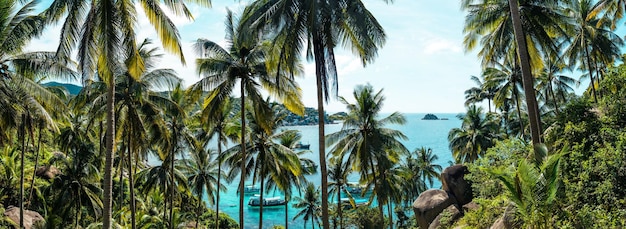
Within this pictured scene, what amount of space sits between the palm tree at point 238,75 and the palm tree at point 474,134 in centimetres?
2127

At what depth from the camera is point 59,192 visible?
22062mm

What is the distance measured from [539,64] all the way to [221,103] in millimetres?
13474

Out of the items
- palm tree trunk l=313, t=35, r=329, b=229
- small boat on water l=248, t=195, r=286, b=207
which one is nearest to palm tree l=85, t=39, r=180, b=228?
palm tree trunk l=313, t=35, r=329, b=229

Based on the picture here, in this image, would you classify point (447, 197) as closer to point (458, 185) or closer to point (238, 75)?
point (458, 185)

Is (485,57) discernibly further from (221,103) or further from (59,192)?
(59,192)

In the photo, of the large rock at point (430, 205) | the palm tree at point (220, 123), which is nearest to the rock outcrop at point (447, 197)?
the large rock at point (430, 205)

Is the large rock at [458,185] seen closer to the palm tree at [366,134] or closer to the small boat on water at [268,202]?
the palm tree at [366,134]

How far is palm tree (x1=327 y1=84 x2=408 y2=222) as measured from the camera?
70.3ft

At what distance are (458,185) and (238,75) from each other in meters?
14.1

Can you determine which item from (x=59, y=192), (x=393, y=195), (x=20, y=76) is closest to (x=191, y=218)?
(x=59, y=192)

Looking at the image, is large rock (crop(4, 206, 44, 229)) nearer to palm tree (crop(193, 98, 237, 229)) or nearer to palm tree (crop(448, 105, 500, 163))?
palm tree (crop(193, 98, 237, 229))

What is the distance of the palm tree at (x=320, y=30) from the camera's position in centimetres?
1187

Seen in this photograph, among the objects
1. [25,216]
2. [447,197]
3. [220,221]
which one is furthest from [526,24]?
[220,221]

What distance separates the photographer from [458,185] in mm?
22172
